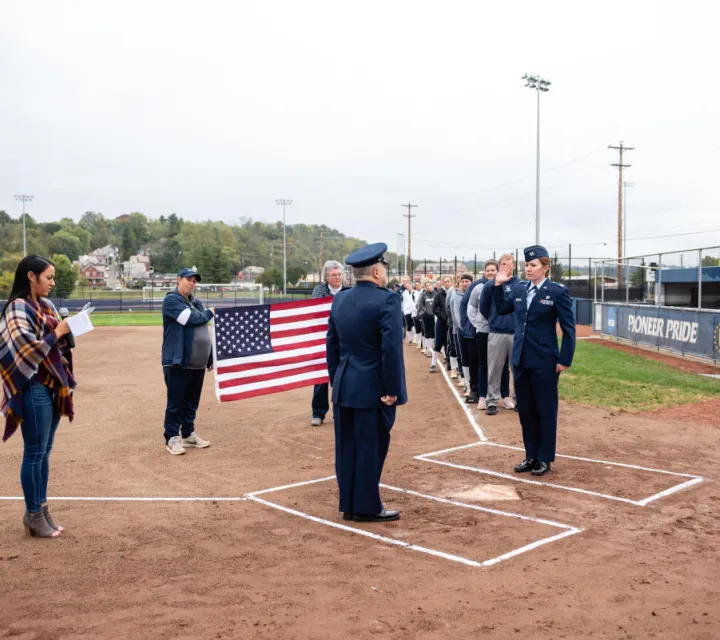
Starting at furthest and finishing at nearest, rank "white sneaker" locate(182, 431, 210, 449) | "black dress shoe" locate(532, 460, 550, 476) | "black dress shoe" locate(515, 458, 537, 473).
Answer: "white sneaker" locate(182, 431, 210, 449) → "black dress shoe" locate(515, 458, 537, 473) → "black dress shoe" locate(532, 460, 550, 476)

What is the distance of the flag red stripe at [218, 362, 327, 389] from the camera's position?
27.5 ft

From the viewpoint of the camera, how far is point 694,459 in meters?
7.58

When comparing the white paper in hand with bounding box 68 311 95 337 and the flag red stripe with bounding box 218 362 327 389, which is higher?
the white paper in hand with bounding box 68 311 95 337

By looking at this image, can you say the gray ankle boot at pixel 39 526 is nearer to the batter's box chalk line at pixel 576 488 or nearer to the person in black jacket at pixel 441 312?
the batter's box chalk line at pixel 576 488

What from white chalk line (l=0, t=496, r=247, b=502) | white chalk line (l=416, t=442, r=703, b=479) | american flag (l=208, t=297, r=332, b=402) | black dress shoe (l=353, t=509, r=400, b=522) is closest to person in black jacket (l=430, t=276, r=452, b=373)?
american flag (l=208, t=297, r=332, b=402)

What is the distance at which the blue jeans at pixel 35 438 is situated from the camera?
5.14 metres

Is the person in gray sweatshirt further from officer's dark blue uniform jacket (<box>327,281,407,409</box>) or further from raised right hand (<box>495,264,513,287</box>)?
officer's dark blue uniform jacket (<box>327,281,407,409</box>)

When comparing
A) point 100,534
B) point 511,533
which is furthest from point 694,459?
point 100,534

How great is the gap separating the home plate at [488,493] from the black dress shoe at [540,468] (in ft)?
1.65

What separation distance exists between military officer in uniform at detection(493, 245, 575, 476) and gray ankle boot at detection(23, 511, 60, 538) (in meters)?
4.23

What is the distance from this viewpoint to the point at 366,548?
16.3ft

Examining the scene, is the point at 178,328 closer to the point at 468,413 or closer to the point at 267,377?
the point at 267,377

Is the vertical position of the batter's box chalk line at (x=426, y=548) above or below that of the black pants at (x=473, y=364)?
below

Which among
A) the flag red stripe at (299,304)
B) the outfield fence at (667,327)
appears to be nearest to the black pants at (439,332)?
the flag red stripe at (299,304)
